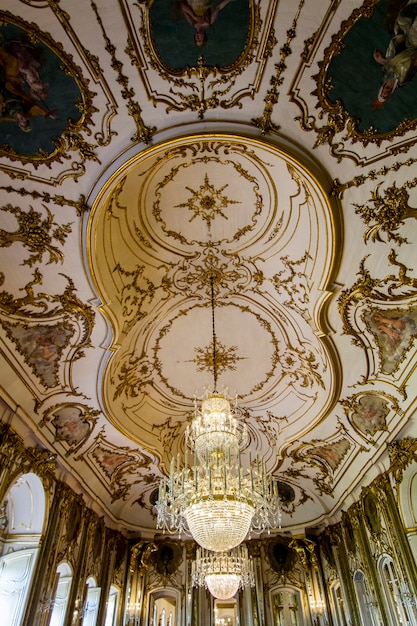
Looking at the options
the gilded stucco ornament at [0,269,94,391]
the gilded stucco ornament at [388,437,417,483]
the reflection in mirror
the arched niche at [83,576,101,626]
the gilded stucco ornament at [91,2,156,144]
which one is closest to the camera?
the gilded stucco ornament at [91,2,156,144]

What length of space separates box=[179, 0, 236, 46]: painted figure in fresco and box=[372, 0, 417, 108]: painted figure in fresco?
6.10 ft

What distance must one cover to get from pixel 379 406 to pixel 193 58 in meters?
7.74

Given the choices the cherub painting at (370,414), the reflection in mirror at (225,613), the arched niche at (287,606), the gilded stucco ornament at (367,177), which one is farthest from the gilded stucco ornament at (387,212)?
the reflection in mirror at (225,613)

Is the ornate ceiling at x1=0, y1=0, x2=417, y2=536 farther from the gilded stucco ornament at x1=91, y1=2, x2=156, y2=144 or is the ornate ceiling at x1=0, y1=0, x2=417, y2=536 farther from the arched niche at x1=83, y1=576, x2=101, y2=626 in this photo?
the arched niche at x1=83, y1=576, x2=101, y2=626

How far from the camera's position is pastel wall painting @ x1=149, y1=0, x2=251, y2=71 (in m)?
4.42

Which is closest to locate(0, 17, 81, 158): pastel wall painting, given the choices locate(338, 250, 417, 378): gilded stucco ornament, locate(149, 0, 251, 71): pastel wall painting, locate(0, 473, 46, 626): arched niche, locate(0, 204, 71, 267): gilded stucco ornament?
locate(0, 204, 71, 267): gilded stucco ornament

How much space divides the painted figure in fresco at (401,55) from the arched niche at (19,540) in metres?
9.08

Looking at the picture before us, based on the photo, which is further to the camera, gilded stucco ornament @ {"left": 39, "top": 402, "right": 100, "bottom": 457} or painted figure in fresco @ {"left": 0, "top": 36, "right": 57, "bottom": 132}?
gilded stucco ornament @ {"left": 39, "top": 402, "right": 100, "bottom": 457}

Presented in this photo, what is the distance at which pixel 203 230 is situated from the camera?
7.81m

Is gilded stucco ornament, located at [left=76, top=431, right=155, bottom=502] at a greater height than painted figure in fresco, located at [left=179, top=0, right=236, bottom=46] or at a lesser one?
lesser

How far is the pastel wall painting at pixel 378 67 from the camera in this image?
172 inches

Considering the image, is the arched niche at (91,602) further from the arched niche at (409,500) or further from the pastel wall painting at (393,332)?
the pastel wall painting at (393,332)

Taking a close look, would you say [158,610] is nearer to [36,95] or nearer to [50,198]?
[50,198]

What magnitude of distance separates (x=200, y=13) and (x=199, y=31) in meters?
0.18
